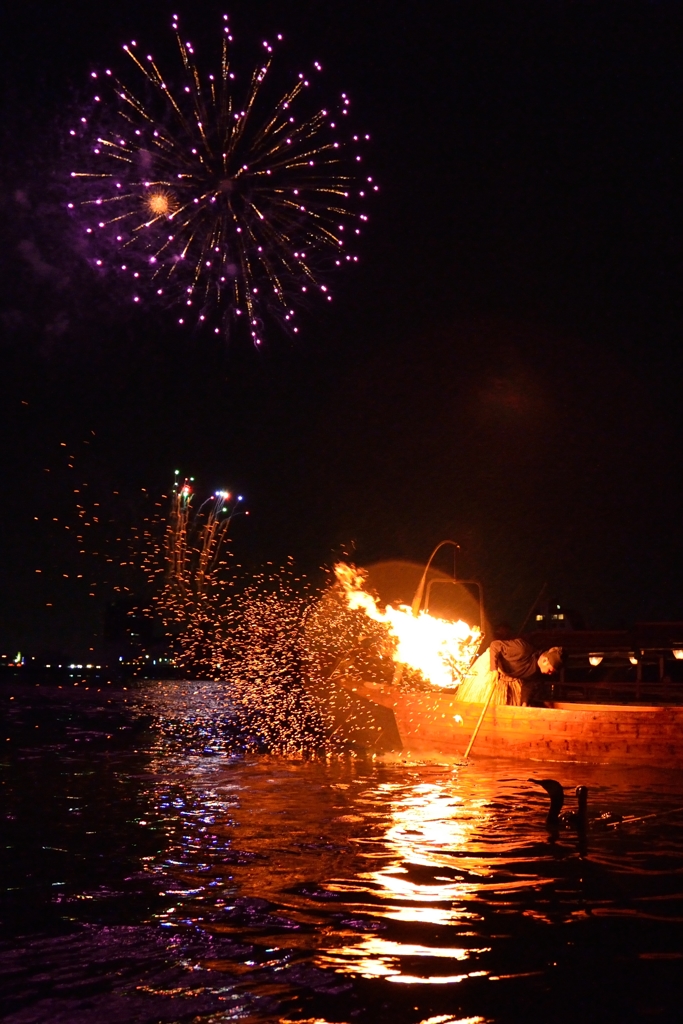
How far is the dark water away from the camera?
5.14 m

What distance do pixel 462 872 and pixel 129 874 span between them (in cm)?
271

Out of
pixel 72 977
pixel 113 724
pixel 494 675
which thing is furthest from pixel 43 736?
pixel 72 977

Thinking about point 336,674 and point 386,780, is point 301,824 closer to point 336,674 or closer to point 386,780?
point 386,780

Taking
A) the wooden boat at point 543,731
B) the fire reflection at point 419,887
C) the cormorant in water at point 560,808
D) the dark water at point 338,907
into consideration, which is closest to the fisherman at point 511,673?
the wooden boat at point 543,731

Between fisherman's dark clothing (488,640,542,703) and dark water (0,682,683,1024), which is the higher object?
fisherman's dark clothing (488,640,542,703)

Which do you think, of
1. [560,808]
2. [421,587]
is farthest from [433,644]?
[560,808]

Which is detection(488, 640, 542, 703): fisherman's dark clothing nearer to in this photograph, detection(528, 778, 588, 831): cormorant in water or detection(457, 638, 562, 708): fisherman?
detection(457, 638, 562, 708): fisherman

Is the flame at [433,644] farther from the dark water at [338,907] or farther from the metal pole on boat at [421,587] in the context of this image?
the dark water at [338,907]

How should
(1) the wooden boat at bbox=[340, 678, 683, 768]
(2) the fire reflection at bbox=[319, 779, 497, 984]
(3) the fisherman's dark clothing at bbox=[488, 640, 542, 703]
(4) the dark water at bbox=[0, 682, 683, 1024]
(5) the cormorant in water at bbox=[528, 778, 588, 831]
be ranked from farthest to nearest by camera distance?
1. (3) the fisherman's dark clothing at bbox=[488, 640, 542, 703]
2. (1) the wooden boat at bbox=[340, 678, 683, 768]
3. (5) the cormorant in water at bbox=[528, 778, 588, 831]
4. (2) the fire reflection at bbox=[319, 779, 497, 984]
5. (4) the dark water at bbox=[0, 682, 683, 1024]

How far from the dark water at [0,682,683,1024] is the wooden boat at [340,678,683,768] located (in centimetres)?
188

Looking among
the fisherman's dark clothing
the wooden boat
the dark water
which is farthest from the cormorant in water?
the fisherman's dark clothing

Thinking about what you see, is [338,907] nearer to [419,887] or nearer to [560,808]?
[419,887]

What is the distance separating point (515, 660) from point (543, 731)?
1559 millimetres

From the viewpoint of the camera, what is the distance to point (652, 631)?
2786 centimetres
